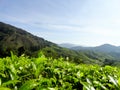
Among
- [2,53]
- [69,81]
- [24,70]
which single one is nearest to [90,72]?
[69,81]

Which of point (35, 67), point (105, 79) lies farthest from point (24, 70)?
point (105, 79)

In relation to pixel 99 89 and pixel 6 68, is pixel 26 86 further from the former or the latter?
pixel 99 89

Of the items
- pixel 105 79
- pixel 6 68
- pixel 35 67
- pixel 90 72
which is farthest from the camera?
pixel 90 72

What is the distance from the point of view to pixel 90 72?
4914 mm

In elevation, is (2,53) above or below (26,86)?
below

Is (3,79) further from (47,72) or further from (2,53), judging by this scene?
(2,53)

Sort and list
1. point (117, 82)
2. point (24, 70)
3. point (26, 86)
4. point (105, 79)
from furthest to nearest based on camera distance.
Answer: point (105, 79)
point (24, 70)
point (117, 82)
point (26, 86)

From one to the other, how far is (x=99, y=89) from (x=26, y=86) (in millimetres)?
1795

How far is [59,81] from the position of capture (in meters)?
3.75

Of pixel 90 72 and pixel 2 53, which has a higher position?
pixel 90 72

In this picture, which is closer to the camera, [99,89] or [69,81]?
[99,89]

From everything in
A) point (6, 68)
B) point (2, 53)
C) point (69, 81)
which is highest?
point (6, 68)

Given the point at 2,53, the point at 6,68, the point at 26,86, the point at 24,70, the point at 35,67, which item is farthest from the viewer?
the point at 2,53

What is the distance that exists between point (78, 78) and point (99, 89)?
2.01 ft
